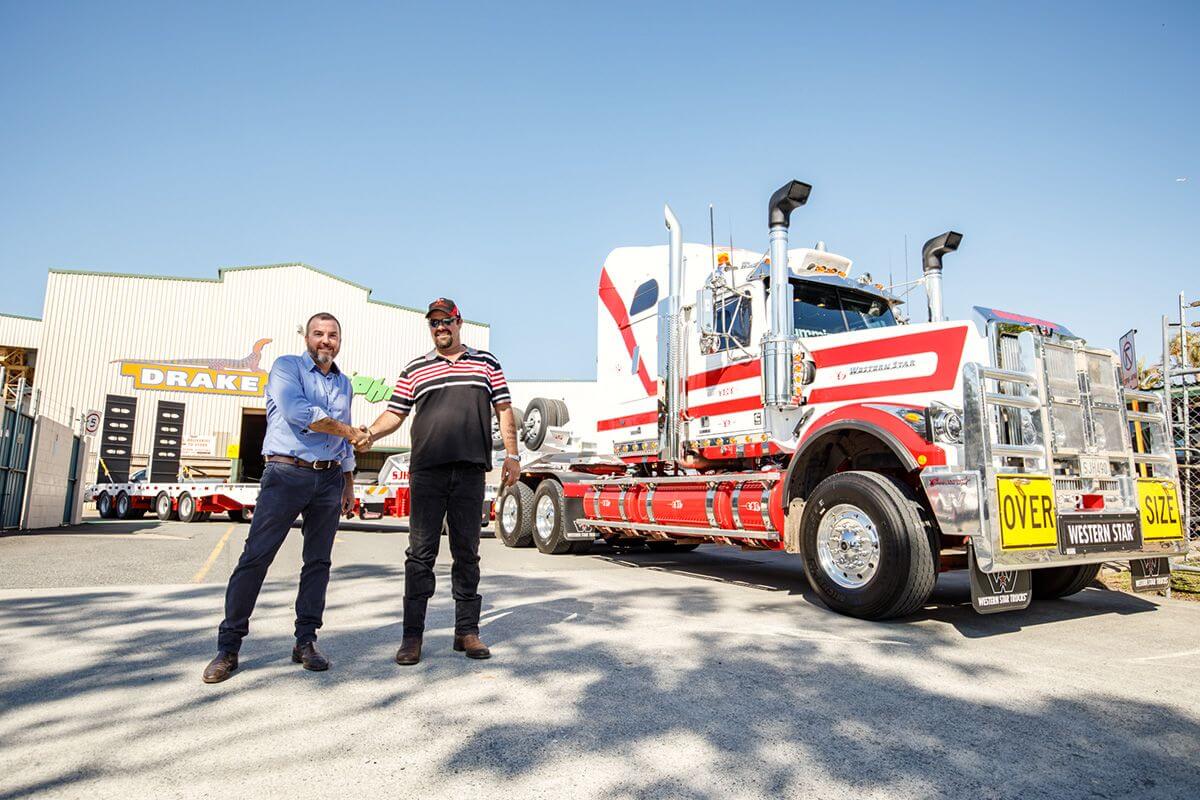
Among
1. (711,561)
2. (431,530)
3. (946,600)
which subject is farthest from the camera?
(711,561)

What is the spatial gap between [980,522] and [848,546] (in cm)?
101

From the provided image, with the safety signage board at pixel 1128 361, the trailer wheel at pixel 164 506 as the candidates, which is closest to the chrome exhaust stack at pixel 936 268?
the safety signage board at pixel 1128 361

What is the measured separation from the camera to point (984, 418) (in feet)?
15.9

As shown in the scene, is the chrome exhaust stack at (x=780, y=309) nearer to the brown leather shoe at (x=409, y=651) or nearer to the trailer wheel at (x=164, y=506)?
the brown leather shoe at (x=409, y=651)

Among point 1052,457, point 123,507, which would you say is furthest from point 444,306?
point 123,507

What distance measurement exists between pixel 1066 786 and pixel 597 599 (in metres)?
3.90

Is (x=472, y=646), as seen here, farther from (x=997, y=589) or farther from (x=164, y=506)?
(x=164, y=506)

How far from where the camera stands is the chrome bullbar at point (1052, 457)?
4.73 m

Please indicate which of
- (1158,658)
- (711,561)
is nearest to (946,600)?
(1158,658)

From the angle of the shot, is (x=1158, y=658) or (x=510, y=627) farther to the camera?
(x=510, y=627)

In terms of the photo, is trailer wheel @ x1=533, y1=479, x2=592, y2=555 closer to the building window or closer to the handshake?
the building window

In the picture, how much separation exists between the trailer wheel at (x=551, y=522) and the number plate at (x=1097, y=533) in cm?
614

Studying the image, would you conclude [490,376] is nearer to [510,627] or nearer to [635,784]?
[510,627]

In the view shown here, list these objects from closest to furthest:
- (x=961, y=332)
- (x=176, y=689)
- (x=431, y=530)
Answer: (x=176, y=689) → (x=431, y=530) → (x=961, y=332)
